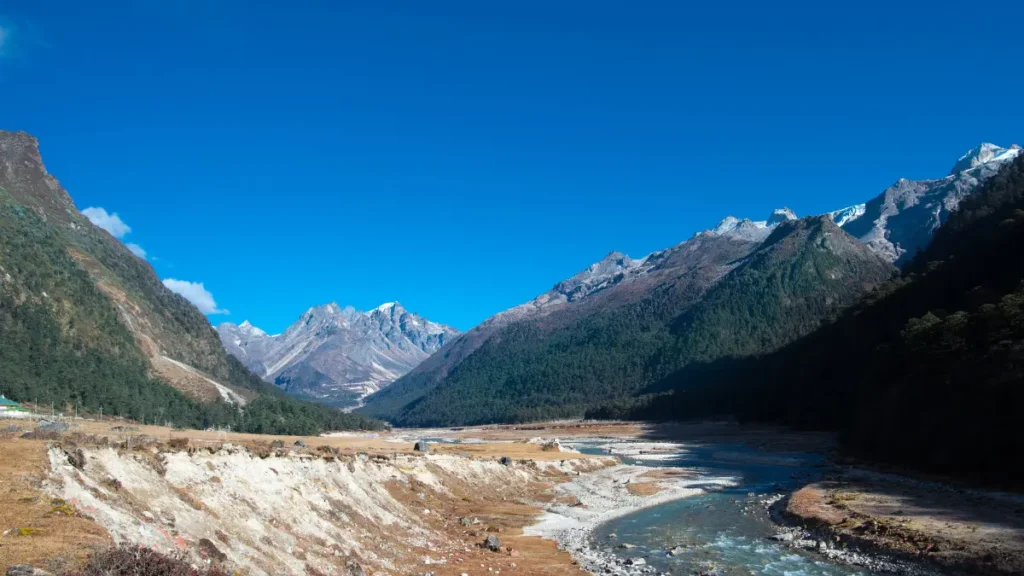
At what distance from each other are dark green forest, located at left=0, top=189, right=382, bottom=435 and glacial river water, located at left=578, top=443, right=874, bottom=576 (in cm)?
11052

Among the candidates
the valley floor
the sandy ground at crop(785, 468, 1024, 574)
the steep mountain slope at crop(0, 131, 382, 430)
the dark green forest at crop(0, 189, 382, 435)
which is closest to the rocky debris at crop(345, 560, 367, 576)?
the valley floor

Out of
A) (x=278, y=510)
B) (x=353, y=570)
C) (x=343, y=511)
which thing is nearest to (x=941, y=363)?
Result: (x=343, y=511)

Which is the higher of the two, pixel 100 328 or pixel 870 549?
pixel 100 328

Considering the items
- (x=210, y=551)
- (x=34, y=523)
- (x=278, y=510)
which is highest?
(x=34, y=523)

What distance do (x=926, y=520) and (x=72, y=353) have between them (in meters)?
155

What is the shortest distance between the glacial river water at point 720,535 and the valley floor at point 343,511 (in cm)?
265

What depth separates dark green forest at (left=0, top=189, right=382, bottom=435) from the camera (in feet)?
383

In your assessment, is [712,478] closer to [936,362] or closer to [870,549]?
[936,362]

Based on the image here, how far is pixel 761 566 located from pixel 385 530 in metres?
20.7

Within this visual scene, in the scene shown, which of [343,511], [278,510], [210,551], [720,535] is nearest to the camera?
[210,551]

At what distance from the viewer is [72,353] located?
134125 mm

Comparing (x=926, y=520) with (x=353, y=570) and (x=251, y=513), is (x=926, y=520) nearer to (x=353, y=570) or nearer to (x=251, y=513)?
(x=353, y=570)

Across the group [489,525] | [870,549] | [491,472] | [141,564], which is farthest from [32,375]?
[870,549]

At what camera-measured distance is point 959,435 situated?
181 feet
